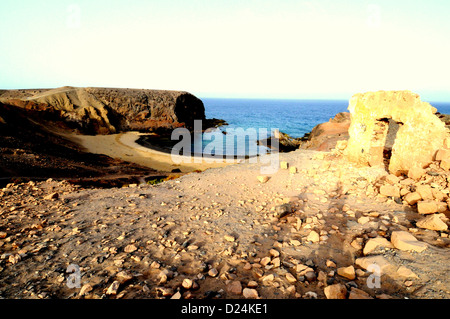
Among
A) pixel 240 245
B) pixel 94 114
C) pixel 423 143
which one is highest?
pixel 94 114

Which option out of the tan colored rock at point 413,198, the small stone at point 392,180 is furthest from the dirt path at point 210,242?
the small stone at point 392,180

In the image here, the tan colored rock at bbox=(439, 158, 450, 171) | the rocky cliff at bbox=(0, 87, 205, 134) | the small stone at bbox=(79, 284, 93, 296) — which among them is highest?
the rocky cliff at bbox=(0, 87, 205, 134)

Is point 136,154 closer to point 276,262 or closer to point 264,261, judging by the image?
point 264,261

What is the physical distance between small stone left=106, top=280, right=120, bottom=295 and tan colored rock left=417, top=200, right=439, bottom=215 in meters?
6.25

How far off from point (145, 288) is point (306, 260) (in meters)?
2.64

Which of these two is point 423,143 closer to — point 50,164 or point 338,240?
point 338,240

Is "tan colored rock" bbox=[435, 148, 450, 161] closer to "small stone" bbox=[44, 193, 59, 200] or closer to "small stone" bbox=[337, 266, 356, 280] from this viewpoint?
"small stone" bbox=[337, 266, 356, 280]

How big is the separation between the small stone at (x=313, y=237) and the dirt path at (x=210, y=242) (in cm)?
2

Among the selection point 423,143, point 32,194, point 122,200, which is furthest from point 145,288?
point 423,143

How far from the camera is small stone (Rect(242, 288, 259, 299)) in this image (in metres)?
3.12

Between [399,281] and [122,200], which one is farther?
[122,200]

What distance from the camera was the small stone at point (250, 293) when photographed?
3115 mm

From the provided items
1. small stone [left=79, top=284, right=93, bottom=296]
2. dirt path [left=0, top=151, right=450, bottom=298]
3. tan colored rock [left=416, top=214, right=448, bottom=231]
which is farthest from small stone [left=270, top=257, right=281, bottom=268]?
tan colored rock [left=416, top=214, right=448, bottom=231]

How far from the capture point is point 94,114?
3791cm
